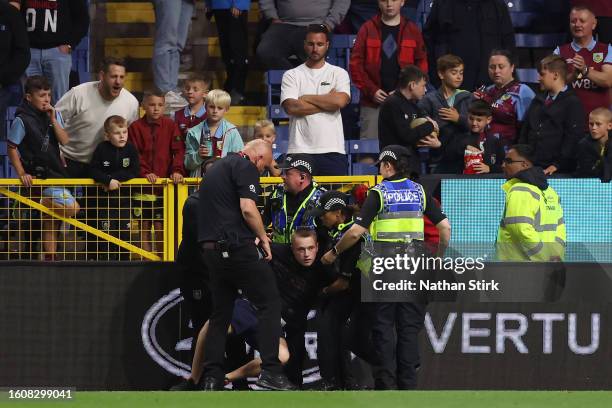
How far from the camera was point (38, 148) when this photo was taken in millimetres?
13969

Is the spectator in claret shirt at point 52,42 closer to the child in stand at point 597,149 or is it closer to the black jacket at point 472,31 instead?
the black jacket at point 472,31

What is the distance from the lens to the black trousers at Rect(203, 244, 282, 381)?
12.1 m

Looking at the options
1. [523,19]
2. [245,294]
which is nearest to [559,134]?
[245,294]

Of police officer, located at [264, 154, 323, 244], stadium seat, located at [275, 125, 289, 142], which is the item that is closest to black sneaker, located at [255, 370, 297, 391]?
police officer, located at [264, 154, 323, 244]

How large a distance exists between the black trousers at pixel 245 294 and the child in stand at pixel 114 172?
164 cm

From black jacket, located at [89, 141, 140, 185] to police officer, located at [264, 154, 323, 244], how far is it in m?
1.56

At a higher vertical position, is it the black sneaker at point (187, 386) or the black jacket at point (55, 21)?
the black jacket at point (55, 21)

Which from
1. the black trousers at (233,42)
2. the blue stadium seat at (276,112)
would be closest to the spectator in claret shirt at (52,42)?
the black trousers at (233,42)

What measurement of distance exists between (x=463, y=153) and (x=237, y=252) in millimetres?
3154

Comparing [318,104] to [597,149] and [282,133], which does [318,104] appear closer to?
[282,133]

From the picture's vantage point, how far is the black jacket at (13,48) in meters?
15.4

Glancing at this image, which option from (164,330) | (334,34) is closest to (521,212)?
(164,330)

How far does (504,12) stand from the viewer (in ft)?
53.9

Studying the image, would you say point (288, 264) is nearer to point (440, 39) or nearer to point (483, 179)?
point (483, 179)
